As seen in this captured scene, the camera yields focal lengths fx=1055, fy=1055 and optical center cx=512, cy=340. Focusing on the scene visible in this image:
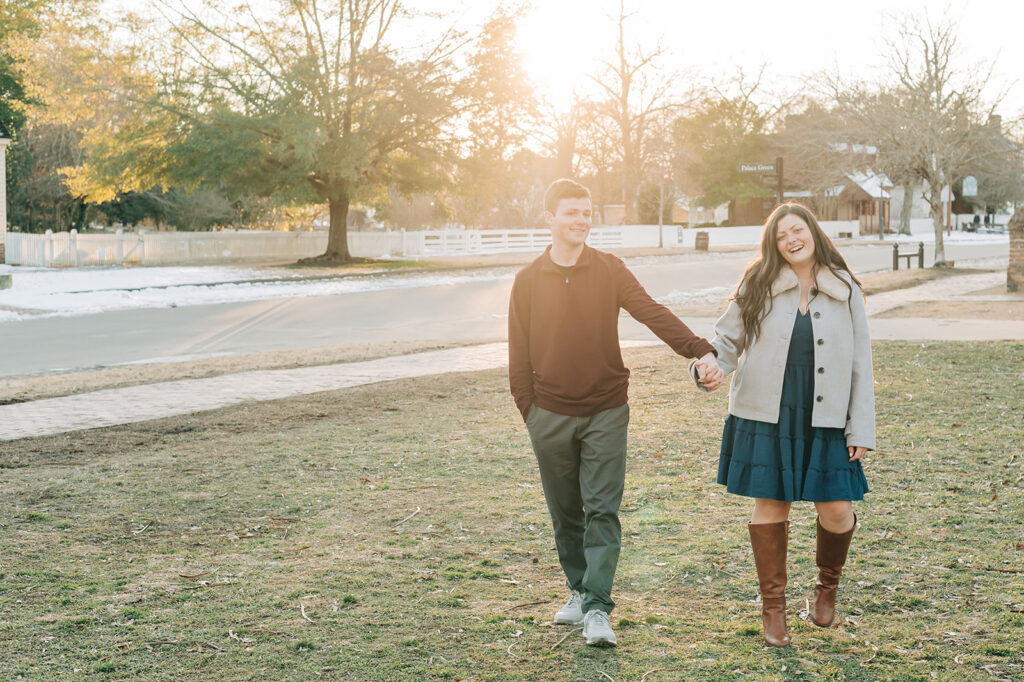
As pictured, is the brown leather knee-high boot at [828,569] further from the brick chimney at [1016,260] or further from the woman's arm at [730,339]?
the brick chimney at [1016,260]

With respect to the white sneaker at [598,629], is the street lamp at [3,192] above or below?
above

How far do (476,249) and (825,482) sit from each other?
43221mm

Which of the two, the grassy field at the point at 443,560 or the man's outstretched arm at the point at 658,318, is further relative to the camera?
the man's outstretched arm at the point at 658,318

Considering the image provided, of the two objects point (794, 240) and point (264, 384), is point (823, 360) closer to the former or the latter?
point (794, 240)

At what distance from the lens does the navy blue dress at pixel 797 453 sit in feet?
13.6

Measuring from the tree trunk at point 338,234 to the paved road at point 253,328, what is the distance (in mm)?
11158

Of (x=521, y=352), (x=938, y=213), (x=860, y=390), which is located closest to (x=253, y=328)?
(x=521, y=352)

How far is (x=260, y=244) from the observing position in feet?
134

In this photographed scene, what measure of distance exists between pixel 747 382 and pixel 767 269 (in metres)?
0.47

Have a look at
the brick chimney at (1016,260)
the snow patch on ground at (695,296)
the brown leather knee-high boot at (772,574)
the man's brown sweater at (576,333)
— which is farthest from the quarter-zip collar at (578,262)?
the brick chimney at (1016,260)

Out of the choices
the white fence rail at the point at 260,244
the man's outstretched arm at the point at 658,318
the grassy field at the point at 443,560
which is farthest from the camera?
the white fence rail at the point at 260,244

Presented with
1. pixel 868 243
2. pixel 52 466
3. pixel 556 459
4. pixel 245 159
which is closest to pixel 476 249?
pixel 245 159

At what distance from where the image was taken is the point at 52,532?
5.92 m

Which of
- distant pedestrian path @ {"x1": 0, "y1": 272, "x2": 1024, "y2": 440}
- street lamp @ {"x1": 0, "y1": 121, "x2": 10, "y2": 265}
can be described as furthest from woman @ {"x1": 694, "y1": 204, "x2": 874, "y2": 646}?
street lamp @ {"x1": 0, "y1": 121, "x2": 10, "y2": 265}
